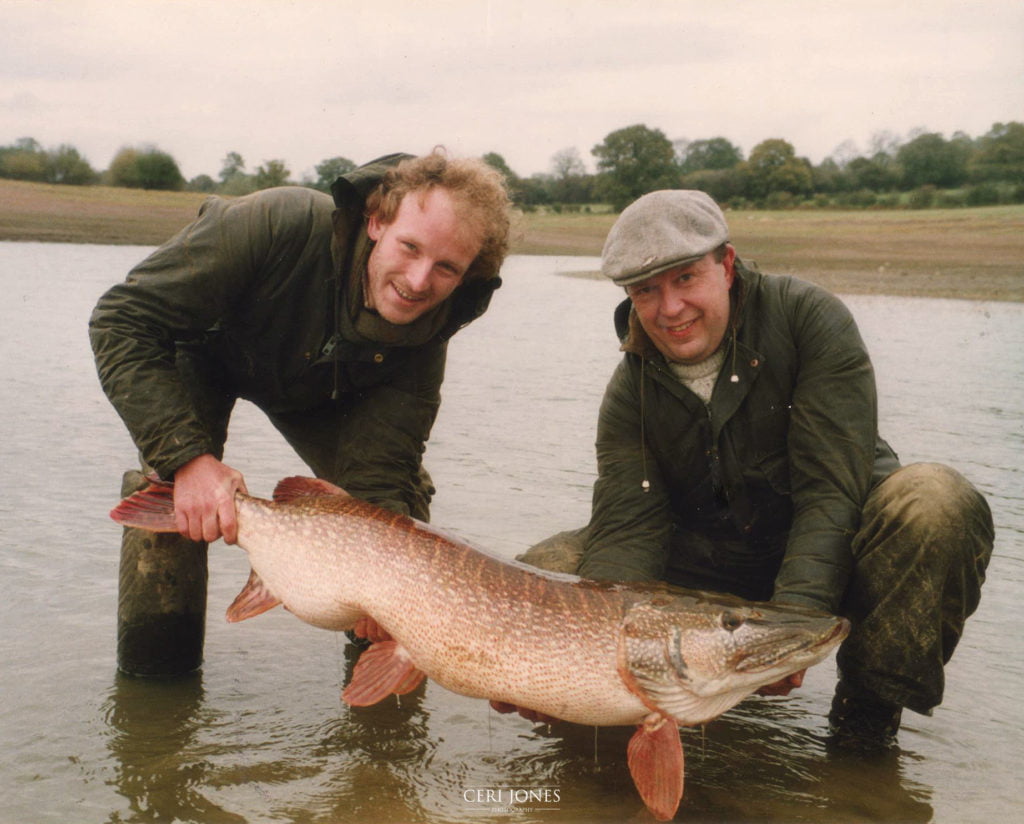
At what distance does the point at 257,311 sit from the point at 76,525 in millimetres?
2088

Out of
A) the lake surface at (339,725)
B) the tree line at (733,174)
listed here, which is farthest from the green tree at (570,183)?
the lake surface at (339,725)

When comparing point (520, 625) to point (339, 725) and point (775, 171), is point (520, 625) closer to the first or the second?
point (339, 725)

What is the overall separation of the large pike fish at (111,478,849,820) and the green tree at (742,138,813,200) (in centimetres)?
4821

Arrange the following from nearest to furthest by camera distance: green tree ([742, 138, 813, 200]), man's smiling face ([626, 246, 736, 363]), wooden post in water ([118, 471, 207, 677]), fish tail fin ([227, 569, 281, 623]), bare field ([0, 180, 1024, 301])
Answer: fish tail fin ([227, 569, 281, 623]) < man's smiling face ([626, 246, 736, 363]) < wooden post in water ([118, 471, 207, 677]) < bare field ([0, 180, 1024, 301]) < green tree ([742, 138, 813, 200])

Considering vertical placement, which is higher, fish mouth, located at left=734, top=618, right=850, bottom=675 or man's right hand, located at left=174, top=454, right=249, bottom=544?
man's right hand, located at left=174, top=454, right=249, bottom=544

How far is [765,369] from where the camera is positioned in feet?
11.8

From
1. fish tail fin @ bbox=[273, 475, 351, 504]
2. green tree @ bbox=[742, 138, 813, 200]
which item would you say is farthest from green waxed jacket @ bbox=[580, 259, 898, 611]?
green tree @ bbox=[742, 138, 813, 200]

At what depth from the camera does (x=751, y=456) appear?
3635 millimetres

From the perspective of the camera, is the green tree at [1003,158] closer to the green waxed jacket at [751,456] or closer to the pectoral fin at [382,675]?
the green waxed jacket at [751,456]

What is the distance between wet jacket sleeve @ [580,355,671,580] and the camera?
368 cm

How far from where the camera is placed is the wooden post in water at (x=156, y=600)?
12.4 feet

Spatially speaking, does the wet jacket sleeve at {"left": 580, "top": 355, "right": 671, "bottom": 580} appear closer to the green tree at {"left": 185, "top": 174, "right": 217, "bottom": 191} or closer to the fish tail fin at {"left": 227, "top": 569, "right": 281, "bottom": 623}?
the fish tail fin at {"left": 227, "top": 569, "right": 281, "bottom": 623}

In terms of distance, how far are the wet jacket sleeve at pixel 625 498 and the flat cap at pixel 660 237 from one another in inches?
17.1

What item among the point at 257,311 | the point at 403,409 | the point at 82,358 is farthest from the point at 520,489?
the point at 82,358
